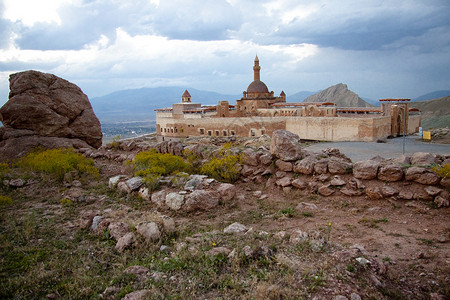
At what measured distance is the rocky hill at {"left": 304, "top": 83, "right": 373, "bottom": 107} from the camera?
89.4 metres

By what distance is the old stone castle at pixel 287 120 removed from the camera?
90.6 ft

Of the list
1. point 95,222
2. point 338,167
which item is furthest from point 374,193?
point 95,222

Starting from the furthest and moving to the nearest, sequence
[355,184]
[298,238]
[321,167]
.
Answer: [321,167]
[355,184]
[298,238]

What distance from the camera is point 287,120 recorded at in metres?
32.3

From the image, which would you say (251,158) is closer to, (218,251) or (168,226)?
(168,226)

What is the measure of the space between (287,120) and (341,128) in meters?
5.92

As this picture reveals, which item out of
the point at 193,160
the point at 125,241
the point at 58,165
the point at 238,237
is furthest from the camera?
the point at 193,160

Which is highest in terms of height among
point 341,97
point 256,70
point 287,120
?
point 256,70

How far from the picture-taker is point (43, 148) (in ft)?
48.7

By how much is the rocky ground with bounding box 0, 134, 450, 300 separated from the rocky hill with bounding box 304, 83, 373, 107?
281 ft

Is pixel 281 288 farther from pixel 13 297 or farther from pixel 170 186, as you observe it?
pixel 170 186

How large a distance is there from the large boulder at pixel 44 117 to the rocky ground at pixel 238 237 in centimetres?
500

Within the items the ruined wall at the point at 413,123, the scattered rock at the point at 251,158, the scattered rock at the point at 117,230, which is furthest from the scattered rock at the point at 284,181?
the ruined wall at the point at 413,123

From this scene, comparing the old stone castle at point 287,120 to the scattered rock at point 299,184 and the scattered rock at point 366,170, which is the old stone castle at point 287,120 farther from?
the scattered rock at point 299,184
